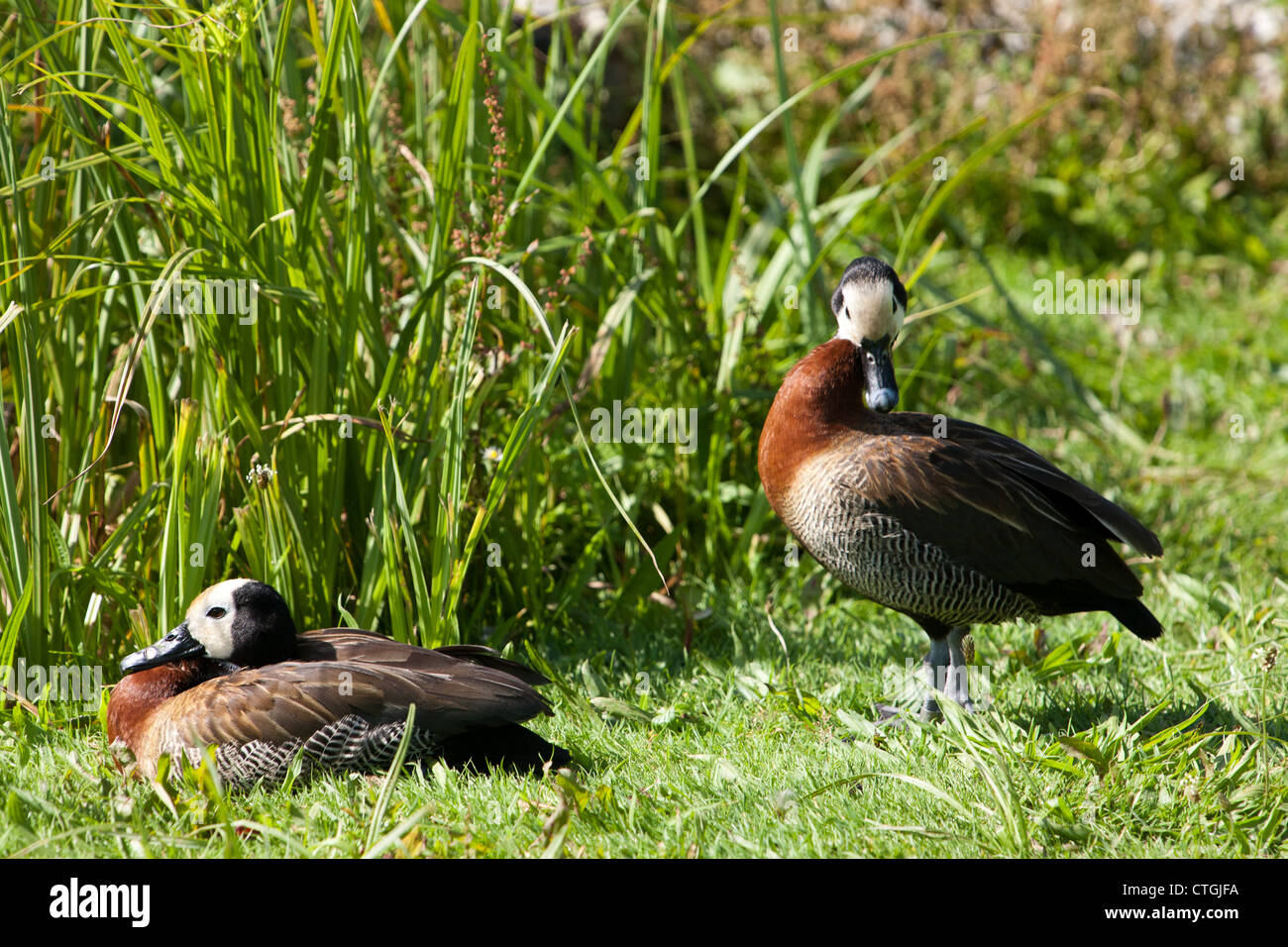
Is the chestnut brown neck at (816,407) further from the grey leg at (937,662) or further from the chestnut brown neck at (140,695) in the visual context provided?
the chestnut brown neck at (140,695)

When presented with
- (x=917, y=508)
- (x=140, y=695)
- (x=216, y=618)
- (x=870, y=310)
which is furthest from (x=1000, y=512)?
(x=140, y=695)

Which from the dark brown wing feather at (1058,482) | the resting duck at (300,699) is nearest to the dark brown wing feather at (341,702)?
the resting duck at (300,699)

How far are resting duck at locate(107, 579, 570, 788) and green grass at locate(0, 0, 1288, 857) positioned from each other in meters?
0.10

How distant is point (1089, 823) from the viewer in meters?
3.00

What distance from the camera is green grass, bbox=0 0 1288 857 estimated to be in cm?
306

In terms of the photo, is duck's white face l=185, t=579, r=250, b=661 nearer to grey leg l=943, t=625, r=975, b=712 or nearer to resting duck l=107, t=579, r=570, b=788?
resting duck l=107, t=579, r=570, b=788

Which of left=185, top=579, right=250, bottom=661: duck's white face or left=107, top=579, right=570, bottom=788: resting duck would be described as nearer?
left=107, top=579, right=570, bottom=788: resting duck

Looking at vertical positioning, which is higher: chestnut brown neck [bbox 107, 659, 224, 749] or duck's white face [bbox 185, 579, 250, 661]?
duck's white face [bbox 185, 579, 250, 661]

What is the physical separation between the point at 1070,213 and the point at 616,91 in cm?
292

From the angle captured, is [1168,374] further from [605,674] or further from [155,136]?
[155,136]

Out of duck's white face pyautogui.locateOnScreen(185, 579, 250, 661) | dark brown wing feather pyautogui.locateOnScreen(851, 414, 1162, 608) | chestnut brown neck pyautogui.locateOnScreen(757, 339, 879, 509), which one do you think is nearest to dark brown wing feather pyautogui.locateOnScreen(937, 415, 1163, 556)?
Result: dark brown wing feather pyautogui.locateOnScreen(851, 414, 1162, 608)

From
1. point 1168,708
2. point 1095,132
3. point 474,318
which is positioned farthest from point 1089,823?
point 1095,132

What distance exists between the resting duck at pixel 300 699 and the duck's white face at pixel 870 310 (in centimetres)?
131

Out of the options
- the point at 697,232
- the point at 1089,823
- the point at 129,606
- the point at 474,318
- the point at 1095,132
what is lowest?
the point at 1089,823
